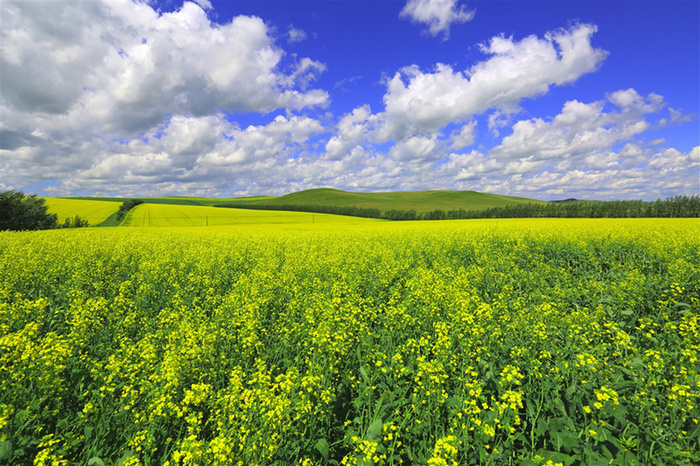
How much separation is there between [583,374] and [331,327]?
3.66m

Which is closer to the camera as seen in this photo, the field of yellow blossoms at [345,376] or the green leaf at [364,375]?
the field of yellow blossoms at [345,376]

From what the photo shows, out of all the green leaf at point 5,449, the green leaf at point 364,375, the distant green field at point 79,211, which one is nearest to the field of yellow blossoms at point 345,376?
the green leaf at point 5,449

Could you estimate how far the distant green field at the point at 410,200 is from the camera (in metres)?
118

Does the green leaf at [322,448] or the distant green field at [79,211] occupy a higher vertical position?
the distant green field at [79,211]

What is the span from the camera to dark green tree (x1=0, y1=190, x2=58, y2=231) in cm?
3272

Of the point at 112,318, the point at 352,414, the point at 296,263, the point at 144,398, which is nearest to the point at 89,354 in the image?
the point at 112,318

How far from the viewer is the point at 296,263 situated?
10602 mm

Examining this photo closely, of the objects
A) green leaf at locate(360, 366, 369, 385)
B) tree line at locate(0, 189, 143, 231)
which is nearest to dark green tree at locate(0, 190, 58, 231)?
tree line at locate(0, 189, 143, 231)

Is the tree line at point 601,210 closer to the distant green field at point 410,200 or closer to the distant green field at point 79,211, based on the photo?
the distant green field at point 410,200

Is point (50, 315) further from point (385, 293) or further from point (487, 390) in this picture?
point (487, 390)

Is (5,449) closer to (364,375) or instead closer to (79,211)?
(364,375)

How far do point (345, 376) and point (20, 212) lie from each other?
49414 mm

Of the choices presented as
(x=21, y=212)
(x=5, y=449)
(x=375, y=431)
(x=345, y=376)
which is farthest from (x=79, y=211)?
(x=375, y=431)

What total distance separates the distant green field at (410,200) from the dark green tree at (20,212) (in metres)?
91.6
